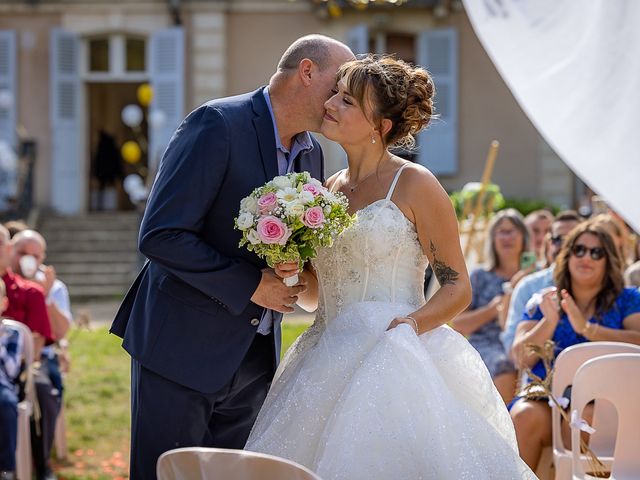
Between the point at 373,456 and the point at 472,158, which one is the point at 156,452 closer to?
the point at 373,456

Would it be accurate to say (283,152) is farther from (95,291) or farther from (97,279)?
(97,279)

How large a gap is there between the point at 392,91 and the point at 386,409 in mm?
978

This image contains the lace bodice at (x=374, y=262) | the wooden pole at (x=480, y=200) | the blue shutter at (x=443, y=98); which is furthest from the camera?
the blue shutter at (x=443, y=98)

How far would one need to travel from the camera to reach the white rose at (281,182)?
10.9ft

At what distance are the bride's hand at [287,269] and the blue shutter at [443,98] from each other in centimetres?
1544

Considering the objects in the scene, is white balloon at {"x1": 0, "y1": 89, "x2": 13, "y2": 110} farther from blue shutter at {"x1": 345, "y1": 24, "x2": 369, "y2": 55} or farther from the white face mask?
the white face mask

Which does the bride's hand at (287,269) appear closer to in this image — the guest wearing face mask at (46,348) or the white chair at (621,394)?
the white chair at (621,394)

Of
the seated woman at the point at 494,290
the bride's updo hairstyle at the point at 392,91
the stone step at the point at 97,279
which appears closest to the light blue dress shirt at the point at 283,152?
the bride's updo hairstyle at the point at 392,91

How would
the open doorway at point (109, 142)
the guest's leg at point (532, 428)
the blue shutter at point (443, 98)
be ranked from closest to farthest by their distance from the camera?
1. the guest's leg at point (532, 428)
2. the blue shutter at point (443, 98)
3. the open doorway at point (109, 142)

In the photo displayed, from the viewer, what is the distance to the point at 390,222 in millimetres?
3484

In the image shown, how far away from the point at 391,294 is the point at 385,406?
0.45 meters

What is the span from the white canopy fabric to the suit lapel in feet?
4.21

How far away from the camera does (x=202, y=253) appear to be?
3.41 m

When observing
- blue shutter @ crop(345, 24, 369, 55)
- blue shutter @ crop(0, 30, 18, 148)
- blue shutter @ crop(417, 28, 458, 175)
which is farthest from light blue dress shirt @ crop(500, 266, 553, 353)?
blue shutter @ crop(0, 30, 18, 148)
